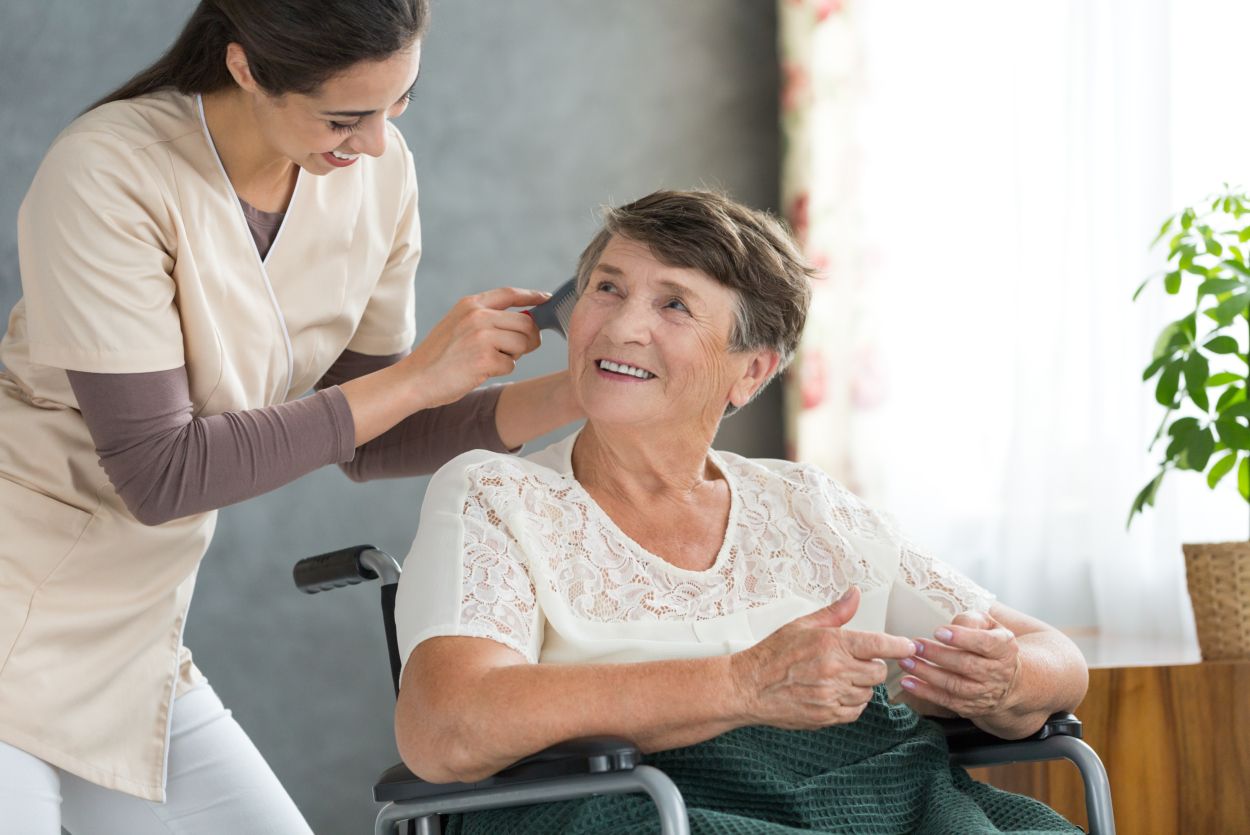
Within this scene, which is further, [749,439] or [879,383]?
[749,439]

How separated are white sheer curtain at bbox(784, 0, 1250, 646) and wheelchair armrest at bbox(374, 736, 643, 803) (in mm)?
1785

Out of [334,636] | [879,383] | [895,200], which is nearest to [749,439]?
[879,383]

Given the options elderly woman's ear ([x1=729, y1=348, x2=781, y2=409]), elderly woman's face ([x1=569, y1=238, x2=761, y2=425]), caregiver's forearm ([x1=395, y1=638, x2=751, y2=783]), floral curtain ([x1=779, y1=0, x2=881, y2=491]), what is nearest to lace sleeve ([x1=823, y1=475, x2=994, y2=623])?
elderly woman's ear ([x1=729, y1=348, x2=781, y2=409])

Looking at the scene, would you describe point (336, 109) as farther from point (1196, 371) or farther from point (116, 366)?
point (1196, 371)

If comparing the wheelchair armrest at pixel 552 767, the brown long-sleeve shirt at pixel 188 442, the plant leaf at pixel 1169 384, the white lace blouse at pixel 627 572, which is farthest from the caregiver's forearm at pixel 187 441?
the plant leaf at pixel 1169 384

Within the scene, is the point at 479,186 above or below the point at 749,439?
above

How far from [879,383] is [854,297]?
249 millimetres

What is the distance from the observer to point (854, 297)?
2881mm

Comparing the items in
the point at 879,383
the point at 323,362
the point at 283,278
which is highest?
the point at 283,278

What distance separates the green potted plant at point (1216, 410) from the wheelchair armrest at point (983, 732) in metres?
0.68

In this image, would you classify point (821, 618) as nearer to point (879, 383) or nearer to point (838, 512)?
point (838, 512)

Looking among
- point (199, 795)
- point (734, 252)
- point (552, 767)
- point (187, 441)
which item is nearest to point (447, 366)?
point (187, 441)

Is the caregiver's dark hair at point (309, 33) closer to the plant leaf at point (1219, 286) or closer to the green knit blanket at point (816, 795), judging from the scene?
the green knit blanket at point (816, 795)

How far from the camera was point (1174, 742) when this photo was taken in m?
2.06
